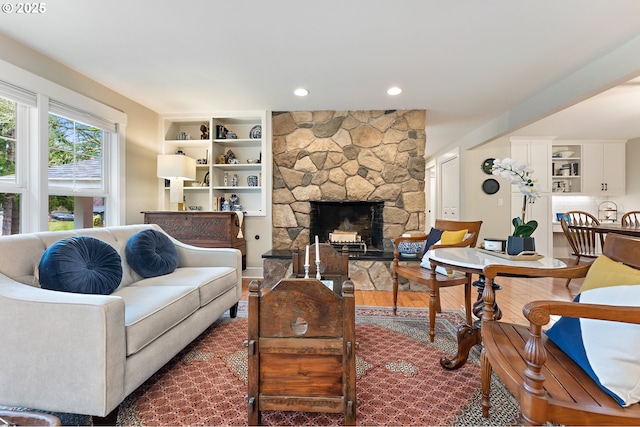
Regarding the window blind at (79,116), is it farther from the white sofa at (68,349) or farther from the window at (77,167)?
the white sofa at (68,349)

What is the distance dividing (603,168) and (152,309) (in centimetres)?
751

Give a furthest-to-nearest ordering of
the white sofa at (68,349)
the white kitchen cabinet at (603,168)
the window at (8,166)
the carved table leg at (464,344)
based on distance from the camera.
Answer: the white kitchen cabinet at (603,168) < the window at (8,166) < the carved table leg at (464,344) < the white sofa at (68,349)

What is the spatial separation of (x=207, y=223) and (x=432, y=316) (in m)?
2.72

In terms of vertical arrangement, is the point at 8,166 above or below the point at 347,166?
below

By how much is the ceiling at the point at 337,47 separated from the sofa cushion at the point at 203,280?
1806mm

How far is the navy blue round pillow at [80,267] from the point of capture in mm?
1496

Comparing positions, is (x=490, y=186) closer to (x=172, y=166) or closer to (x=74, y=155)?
(x=172, y=166)

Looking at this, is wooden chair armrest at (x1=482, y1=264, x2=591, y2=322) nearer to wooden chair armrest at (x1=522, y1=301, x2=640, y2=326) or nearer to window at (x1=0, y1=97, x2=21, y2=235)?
wooden chair armrest at (x1=522, y1=301, x2=640, y2=326)

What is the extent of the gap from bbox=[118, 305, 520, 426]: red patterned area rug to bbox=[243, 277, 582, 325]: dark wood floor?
34.5 inches

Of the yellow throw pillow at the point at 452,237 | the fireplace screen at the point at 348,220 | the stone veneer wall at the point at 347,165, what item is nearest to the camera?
the yellow throw pillow at the point at 452,237

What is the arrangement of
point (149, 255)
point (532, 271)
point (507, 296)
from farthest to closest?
point (507, 296) → point (149, 255) → point (532, 271)

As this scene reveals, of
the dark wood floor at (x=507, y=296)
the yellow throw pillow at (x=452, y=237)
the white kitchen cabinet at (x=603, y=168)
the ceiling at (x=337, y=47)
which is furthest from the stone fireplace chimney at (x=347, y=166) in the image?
the white kitchen cabinet at (x=603, y=168)

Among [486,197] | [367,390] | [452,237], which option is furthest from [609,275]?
[486,197]

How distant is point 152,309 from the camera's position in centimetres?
153
